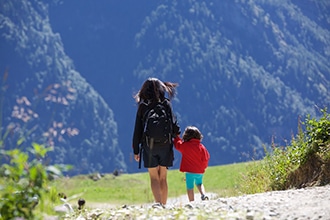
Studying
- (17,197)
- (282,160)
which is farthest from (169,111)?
(17,197)

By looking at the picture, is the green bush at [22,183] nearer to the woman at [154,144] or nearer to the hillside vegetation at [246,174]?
the hillside vegetation at [246,174]

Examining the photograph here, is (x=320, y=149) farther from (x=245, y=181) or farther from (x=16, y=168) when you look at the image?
(x=16, y=168)

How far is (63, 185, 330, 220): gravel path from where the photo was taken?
5.05 m

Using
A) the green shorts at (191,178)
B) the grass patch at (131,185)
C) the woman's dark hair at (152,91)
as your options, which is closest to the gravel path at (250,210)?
the woman's dark hair at (152,91)

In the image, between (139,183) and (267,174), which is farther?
(139,183)

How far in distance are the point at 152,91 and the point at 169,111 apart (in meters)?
0.32

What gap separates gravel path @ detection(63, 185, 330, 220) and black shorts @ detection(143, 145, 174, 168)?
1.16m

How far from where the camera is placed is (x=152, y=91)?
7.32m

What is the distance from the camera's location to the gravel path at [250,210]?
505cm

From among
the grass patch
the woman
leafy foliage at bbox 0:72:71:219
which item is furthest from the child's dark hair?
the grass patch

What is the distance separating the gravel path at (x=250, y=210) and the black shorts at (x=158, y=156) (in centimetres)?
116

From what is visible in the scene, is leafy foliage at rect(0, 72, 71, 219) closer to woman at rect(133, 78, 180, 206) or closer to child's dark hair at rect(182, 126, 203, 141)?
woman at rect(133, 78, 180, 206)

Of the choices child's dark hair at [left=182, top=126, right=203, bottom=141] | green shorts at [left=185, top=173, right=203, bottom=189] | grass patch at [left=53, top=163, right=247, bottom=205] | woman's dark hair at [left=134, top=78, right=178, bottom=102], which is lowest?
green shorts at [left=185, top=173, right=203, bottom=189]

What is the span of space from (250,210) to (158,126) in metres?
2.10
